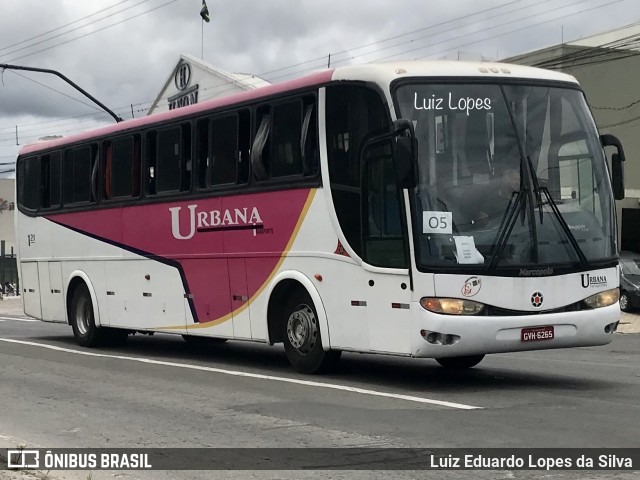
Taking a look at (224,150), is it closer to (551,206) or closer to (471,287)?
(471,287)

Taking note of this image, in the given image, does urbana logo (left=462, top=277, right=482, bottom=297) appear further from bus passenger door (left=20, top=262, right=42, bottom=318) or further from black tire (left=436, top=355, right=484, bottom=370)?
bus passenger door (left=20, top=262, right=42, bottom=318)

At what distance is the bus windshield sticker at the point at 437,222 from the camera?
10906mm

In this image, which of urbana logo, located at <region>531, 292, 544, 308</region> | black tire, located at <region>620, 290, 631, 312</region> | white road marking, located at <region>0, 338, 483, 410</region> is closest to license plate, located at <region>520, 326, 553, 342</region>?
urbana logo, located at <region>531, 292, 544, 308</region>

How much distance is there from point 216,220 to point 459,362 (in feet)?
12.0

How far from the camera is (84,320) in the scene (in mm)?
18062

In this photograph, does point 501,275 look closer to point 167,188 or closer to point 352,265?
point 352,265

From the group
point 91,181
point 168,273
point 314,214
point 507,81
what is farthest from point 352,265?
point 91,181

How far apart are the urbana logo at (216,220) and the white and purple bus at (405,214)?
27 millimetres

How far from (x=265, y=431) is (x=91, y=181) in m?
Result: 9.53

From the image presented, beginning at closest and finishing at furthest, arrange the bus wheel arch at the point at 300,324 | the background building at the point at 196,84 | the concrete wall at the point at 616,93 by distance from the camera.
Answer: the bus wheel arch at the point at 300,324 < the concrete wall at the point at 616,93 < the background building at the point at 196,84

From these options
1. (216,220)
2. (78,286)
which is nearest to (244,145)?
(216,220)

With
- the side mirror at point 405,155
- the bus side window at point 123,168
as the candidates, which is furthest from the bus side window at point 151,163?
the side mirror at point 405,155

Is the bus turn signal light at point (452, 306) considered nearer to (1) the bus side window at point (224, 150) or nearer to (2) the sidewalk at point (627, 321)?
(1) the bus side window at point (224, 150)

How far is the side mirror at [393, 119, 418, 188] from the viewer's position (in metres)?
10.7
